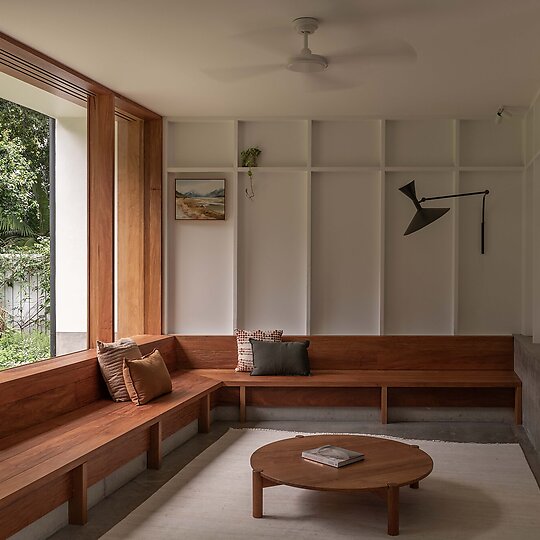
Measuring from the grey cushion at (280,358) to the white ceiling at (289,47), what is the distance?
2.15 m

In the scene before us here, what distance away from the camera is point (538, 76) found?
17.2 feet

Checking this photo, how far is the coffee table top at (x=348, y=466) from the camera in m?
3.68

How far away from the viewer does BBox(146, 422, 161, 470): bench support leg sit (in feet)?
15.8

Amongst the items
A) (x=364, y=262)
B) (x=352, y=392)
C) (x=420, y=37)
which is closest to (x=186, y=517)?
(x=352, y=392)

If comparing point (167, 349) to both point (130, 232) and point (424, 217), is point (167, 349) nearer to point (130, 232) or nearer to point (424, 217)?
point (130, 232)

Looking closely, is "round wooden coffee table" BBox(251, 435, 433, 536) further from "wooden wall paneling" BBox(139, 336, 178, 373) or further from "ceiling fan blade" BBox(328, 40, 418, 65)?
"ceiling fan blade" BBox(328, 40, 418, 65)

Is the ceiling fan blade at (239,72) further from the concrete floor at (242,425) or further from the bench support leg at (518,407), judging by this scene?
the bench support leg at (518,407)

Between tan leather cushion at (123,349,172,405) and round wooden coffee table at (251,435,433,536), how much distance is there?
1.16 m

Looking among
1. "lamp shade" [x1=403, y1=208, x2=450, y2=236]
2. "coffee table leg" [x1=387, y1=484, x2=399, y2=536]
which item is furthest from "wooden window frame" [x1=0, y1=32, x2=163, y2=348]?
"coffee table leg" [x1=387, y1=484, x2=399, y2=536]

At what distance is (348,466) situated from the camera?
13.0 feet

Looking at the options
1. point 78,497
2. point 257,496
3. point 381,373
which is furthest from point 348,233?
point 78,497

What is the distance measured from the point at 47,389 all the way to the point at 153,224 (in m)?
2.54

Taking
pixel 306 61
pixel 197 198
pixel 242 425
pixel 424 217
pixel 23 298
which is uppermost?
pixel 306 61

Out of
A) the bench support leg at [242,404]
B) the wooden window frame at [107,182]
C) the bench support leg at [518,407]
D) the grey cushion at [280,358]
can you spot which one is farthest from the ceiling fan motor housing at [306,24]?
the bench support leg at [518,407]
